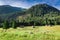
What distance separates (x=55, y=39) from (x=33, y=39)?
331 cm

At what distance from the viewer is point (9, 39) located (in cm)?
2758

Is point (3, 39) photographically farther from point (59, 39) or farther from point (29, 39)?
point (59, 39)

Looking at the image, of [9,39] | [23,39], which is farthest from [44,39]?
[9,39]

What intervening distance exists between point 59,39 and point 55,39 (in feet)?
1.94

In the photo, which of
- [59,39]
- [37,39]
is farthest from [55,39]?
[37,39]

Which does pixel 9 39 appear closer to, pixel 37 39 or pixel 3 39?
pixel 3 39

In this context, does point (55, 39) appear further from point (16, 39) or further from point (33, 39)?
point (16, 39)

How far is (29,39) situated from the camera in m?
27.2

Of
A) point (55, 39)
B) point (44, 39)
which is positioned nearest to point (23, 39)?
point (44, 39)

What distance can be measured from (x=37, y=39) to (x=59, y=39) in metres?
3.38

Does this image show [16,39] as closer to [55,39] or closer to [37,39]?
[37,39]

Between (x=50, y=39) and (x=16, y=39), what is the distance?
16.6 feet

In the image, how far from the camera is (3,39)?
2794cm

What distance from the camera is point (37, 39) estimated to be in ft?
87.9
